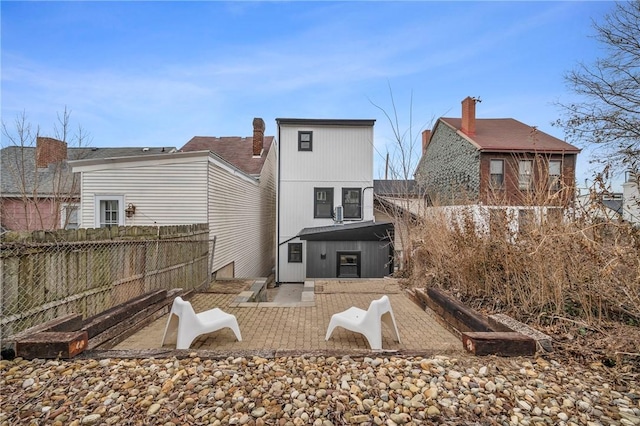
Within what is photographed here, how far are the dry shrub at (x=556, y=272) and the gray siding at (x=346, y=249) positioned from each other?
493cm

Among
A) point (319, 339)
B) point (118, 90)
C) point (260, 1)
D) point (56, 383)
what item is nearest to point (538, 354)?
point (319, 339)

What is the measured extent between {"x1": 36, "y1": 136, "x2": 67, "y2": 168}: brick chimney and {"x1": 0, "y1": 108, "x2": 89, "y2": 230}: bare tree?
4 centimetres

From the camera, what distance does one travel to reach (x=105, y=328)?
3.44 metres

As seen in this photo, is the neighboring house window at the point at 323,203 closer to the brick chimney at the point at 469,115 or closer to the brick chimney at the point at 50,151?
the brick chimney at the point at 469,115

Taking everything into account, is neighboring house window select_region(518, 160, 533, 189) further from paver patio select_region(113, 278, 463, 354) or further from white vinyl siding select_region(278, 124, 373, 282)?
white vinyl siding select_region(278, 124, 373, 282)

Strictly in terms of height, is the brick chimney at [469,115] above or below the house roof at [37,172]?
above

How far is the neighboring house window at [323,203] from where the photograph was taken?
13273mm

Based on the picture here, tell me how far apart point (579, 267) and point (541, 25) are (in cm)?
724

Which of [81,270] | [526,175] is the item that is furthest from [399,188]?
[81,270]

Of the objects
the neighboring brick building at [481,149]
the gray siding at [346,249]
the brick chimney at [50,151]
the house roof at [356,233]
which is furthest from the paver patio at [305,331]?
the brick chimney at [50,151]

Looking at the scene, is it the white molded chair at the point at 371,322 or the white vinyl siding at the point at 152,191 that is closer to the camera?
the white molded chair at the point at 371,322

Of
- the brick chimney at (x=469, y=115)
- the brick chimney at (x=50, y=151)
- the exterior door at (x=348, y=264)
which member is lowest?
the exterior door at (x=348, y=264)

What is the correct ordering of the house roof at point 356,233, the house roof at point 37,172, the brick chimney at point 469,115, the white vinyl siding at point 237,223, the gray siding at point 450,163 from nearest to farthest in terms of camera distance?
the white vinyl siding at point 237,223 → the house roof at point 356,233 → the house roof at point 37,172 → the gray siding at point 450,163 → the brick chimney at point 469,115

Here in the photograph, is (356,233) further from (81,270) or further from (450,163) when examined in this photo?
(450,163)
